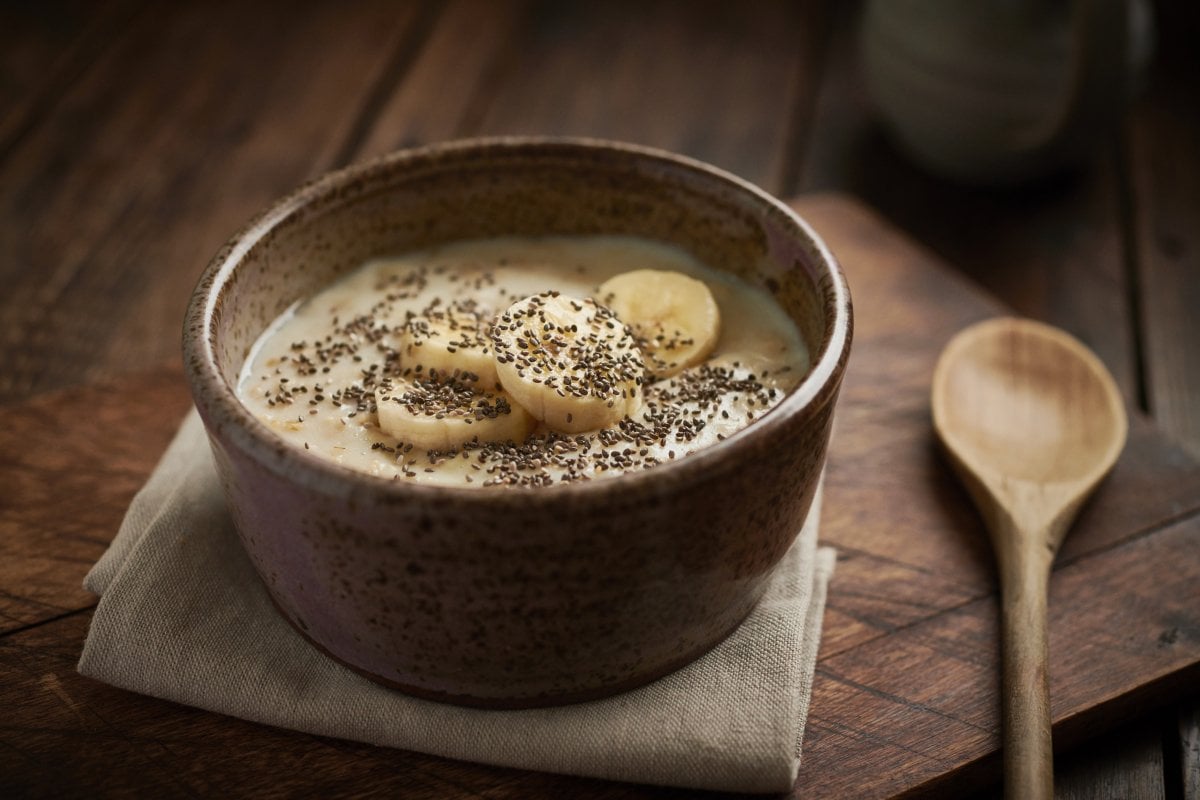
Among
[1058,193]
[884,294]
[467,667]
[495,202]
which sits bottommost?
[1058,193]

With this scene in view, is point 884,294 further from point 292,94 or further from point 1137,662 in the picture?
point 292,94

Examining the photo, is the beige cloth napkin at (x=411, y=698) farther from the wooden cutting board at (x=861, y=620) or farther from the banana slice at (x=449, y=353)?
the banana slice at (x=449, y=353)

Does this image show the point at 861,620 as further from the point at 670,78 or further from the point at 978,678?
the point at 670,78

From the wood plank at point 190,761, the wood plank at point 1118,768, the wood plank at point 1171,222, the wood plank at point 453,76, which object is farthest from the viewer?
the wood plank at point 453,76

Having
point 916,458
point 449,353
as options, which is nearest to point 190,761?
point 449,353

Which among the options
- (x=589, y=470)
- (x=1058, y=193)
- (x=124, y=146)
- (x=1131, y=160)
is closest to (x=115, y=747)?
(x=589, y=470)

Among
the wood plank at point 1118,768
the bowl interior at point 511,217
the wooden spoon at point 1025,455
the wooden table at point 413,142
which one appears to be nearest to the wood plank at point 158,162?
the wooden table at point 413,142
